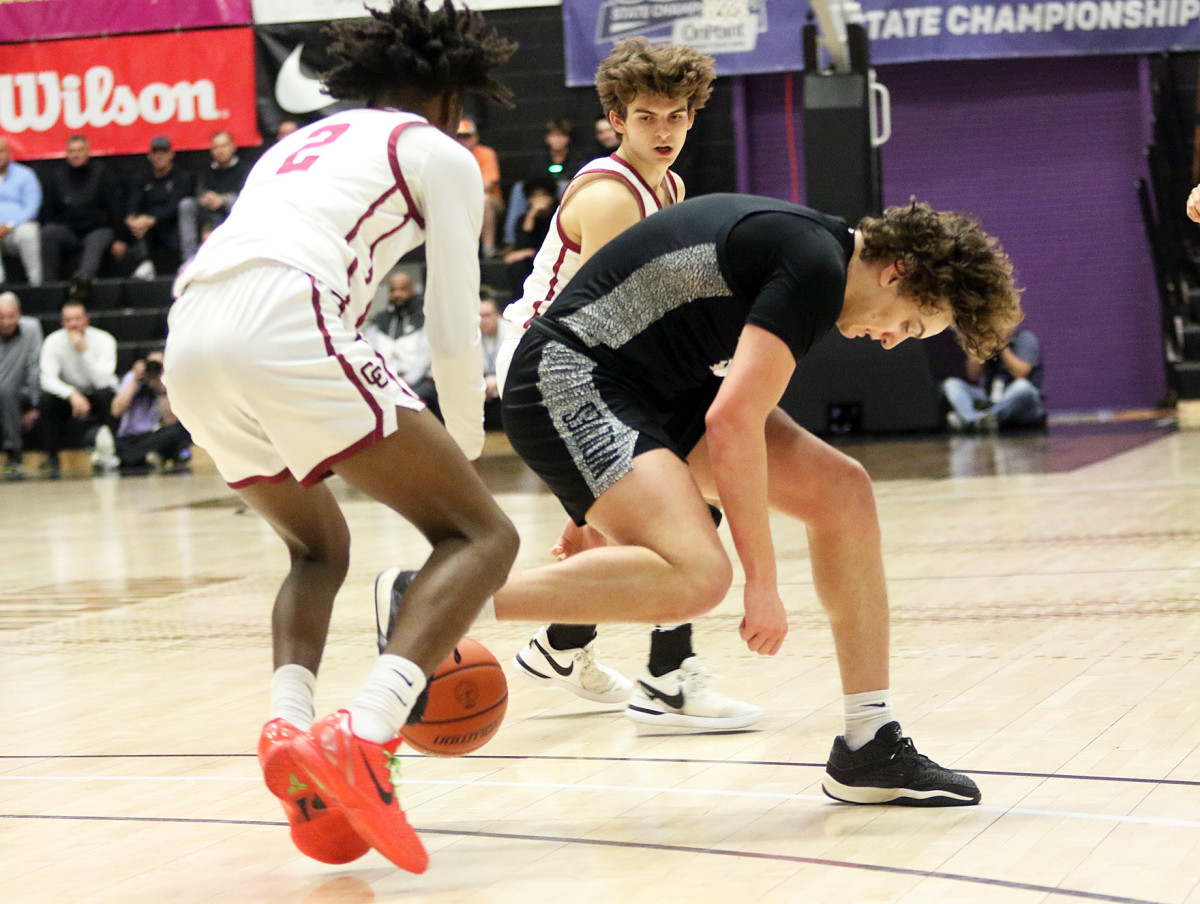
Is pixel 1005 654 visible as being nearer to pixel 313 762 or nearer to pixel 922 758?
pixel 922 758

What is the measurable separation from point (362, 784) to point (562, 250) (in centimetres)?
182

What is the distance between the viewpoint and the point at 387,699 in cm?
281

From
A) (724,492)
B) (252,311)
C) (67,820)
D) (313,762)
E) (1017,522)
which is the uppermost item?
(252,311)

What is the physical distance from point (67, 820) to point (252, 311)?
1297 mm

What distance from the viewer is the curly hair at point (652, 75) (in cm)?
402

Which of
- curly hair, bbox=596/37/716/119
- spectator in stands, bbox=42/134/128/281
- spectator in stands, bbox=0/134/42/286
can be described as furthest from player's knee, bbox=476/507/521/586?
spectator in stands, bbox=0/134/42/286

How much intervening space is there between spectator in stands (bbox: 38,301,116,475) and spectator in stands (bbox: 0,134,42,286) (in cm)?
143

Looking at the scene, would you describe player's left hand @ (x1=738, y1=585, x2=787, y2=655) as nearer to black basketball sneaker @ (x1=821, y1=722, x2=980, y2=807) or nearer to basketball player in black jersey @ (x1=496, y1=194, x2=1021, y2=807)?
basketball player in black jersey @ (x1=496, y1=194, x2=1021, y2=807)

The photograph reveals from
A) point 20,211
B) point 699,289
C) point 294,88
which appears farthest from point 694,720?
point 20,211

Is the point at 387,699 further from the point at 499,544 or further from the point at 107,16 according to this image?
the point at 107,16

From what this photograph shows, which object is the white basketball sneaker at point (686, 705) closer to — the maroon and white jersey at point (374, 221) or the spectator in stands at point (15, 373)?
the maroon and white jersey at point (374, 221)

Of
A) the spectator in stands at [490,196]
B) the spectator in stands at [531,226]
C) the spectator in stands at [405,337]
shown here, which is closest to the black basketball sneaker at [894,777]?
the spectator in stands at [405,337]

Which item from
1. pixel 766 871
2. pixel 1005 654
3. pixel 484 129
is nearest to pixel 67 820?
pixel 766 871

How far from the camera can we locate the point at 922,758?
126 inches
